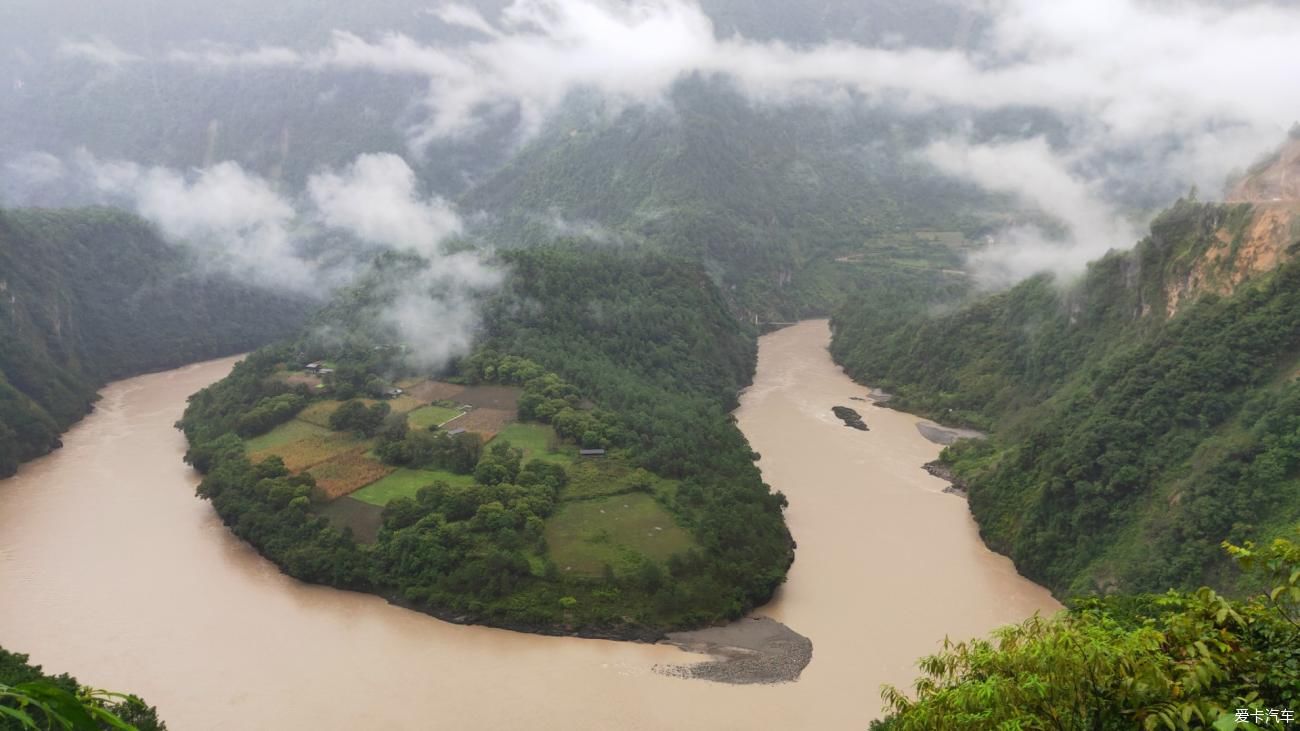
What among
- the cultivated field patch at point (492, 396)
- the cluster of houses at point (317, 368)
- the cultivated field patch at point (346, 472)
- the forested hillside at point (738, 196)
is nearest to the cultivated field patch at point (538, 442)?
the cultivated field patch at point (492, 396)

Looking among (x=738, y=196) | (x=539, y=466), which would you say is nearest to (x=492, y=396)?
(x=539, y=466)

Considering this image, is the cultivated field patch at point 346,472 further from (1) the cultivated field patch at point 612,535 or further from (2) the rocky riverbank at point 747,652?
(2) the rocky riverbank at point 747,652

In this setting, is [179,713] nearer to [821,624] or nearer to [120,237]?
[821,624]

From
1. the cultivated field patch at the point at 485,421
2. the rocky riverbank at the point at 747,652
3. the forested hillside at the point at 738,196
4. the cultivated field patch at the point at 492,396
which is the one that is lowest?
the rocky riverbank at the point at 747,652

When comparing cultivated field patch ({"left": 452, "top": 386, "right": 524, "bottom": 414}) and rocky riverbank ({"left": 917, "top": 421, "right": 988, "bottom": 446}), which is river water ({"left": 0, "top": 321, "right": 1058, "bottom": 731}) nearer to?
rocky riverbank ({"left": 917, "top": 421, "right": 988, "bottom": 446})

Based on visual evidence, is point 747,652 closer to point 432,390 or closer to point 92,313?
point 432,390

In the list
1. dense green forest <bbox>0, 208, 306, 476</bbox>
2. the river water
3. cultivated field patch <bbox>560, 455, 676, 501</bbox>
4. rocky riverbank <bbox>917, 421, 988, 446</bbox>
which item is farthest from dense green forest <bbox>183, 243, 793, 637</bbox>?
rocky riverbank <bbox>917, 421, 988, 446</bbox>
